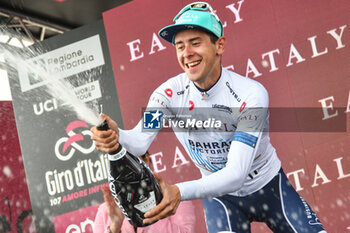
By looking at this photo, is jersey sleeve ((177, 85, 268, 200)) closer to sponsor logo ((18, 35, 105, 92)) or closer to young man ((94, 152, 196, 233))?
young man ((94, 152, 196, 233))

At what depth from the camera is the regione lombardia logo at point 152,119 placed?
2146mm

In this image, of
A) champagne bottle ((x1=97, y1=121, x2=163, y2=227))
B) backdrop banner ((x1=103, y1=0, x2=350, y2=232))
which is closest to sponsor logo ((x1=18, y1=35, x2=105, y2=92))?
backdrop banner ((x1=103, y1=0, x2=350, y2=232))

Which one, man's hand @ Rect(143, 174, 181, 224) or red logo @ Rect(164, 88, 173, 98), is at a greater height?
red logo @ Rect(164, 88, 173, 98)

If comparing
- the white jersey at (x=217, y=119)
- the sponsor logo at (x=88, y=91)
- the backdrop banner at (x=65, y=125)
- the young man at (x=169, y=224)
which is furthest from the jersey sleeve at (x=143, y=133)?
the sponsor logo at (x=88, y=91)

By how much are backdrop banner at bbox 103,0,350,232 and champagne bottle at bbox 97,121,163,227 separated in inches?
102

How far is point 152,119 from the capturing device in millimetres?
2164

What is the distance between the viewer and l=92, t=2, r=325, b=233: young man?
2.03m

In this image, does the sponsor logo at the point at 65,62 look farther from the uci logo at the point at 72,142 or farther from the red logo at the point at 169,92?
the red logo at the point at 169,92

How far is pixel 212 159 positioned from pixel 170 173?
7.17ft

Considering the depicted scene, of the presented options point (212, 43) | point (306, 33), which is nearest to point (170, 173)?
point (306, 33)

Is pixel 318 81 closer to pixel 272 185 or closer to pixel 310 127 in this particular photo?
pixel 310 127

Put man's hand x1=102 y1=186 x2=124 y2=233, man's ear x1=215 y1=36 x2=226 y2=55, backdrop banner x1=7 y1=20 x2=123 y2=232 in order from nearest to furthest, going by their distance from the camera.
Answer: man's hand x1=102 y1=186 x2=124 y2=233
man's ear x1=215 y1=36 x2=226 y2=55
backdrop banner x1=7 y1=20 x2=123 y2=232

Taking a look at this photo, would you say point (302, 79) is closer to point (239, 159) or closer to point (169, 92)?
point (169, 92)

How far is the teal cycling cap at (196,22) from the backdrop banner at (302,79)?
212 centimetres
